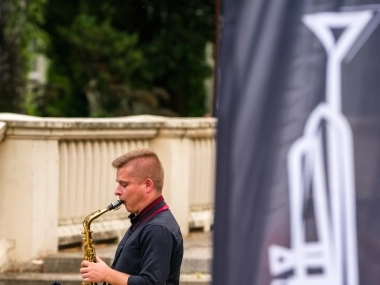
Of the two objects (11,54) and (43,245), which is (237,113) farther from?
(11,54)

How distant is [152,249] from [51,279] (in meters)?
4.84

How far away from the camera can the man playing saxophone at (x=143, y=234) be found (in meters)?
4.94

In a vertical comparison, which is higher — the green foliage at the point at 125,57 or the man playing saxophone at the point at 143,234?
the green foliage at the point at 125,57

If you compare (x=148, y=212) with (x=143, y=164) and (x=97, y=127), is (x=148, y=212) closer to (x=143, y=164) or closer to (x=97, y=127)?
(x=143, y=164)

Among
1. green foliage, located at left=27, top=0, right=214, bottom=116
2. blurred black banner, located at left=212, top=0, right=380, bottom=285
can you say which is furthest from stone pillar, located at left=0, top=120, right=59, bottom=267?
green foliage, located at left=27, top=0, right=214, bottom=116

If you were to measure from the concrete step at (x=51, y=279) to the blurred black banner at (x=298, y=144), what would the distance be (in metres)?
6.74

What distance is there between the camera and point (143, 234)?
197 inches

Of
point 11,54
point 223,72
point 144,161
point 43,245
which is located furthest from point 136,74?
point 223,72

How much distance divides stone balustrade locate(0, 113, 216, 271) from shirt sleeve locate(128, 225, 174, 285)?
4.87m

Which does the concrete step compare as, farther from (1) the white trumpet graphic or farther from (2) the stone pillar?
(1) the white trumpet graphic

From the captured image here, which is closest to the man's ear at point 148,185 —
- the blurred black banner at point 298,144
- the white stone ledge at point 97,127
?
the blurred black banner at point 298,144

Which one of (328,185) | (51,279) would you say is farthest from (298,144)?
(51,279)

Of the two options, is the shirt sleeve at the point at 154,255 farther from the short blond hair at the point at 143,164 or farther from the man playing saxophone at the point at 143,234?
the short blond hair at the point at 143,164

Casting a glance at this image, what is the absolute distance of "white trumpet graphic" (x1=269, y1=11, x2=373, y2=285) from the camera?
2641mm
